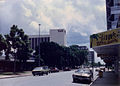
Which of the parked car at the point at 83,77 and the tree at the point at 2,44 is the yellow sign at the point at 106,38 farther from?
the tree at the point at 2,44

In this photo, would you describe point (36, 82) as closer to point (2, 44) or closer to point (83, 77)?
point (83, 77)

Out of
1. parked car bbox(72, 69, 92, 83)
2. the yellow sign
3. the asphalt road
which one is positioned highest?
the yellow sign

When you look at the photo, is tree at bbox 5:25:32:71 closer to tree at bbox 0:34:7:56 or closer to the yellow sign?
tree at bbox 0:34:7:56

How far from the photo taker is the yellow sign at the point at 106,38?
60.4 ft

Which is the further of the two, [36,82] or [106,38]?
[36,82]

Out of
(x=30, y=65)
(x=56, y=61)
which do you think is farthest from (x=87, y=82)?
(x=56, y=61)

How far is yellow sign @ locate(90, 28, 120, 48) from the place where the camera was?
1841cm

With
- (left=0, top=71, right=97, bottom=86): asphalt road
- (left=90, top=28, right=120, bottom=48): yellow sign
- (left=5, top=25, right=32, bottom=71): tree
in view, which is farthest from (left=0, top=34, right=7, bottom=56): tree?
(left=90, top=28, right=120, bottom=48): yellow sign

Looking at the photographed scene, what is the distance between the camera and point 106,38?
1992 centimetres

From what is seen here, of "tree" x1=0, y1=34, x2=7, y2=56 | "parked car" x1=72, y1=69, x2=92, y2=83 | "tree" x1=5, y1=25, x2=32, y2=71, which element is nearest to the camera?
"parked car" x1=72, y1=69, x2=92, y2=83

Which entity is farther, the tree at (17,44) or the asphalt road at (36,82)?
the tree at (17,44)

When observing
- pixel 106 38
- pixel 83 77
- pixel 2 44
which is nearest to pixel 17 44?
pixel 2 44

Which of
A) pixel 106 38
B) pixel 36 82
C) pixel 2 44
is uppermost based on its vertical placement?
pixel 2 44

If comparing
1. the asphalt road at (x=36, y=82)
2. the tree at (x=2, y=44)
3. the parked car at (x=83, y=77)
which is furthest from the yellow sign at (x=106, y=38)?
the tree at (x=2, y=44)
